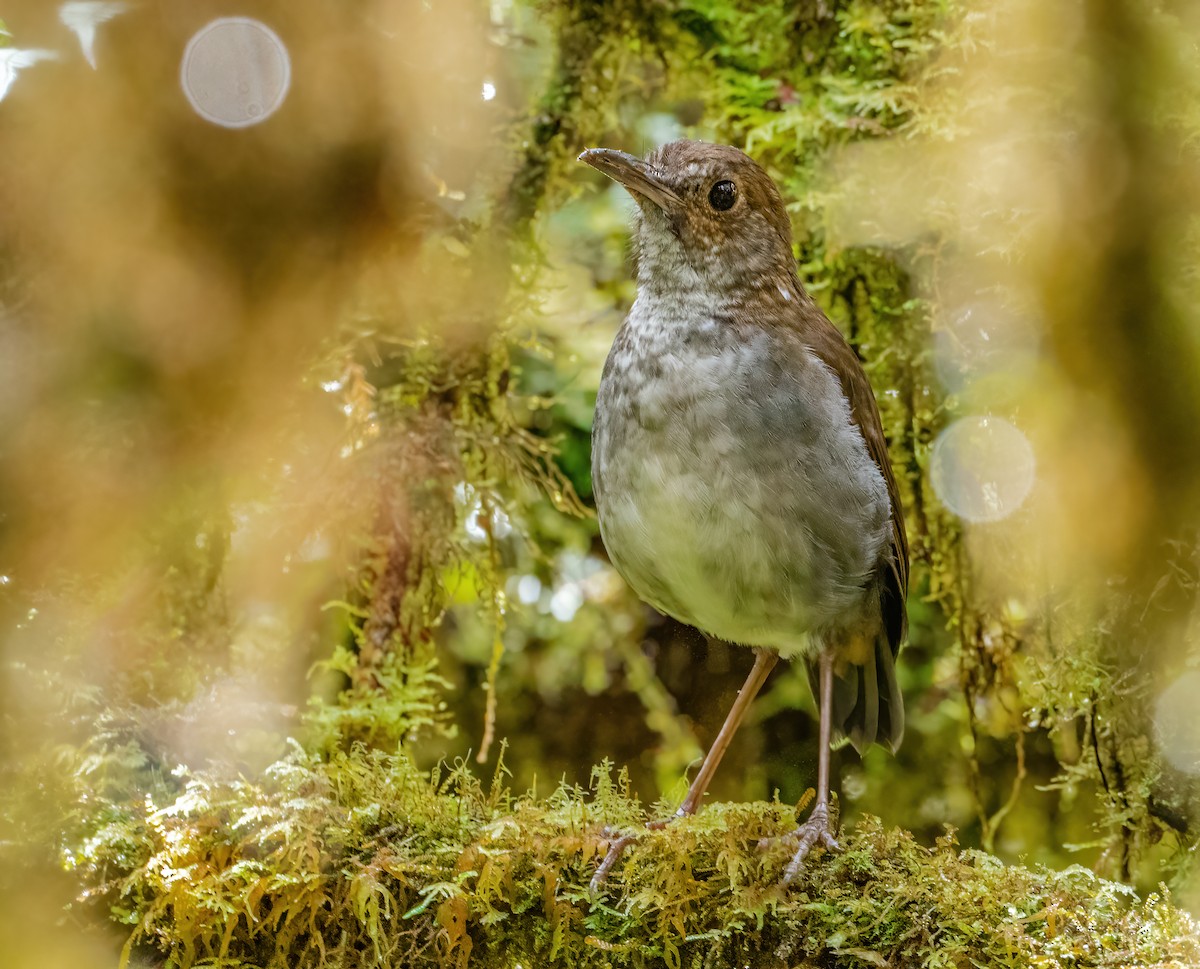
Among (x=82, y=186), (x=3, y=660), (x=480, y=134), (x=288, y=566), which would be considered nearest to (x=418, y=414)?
(x=288, y=566)

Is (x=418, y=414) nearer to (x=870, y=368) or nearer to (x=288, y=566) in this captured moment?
(x=288, y=566)

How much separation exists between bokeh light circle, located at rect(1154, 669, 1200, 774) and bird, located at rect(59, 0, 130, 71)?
3701mm

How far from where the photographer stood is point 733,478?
2.51 meters

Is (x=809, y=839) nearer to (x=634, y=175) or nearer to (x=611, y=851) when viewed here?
(x=611, y=851)

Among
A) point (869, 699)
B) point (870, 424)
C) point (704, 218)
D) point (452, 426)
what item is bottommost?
point (869, 699)

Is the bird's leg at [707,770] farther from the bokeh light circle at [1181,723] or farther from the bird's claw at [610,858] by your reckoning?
the bokeh light circle at [1181,723]

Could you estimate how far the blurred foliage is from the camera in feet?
7.54

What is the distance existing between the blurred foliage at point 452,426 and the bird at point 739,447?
0.56 meters

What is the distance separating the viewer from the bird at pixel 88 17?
3.02 metres

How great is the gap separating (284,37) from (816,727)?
11.1 feet

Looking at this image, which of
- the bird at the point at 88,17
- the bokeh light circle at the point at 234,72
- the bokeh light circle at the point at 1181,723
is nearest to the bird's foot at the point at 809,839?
the bokeh light circle at the point at 1181,723

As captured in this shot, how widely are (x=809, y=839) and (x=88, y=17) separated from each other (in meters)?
3.04

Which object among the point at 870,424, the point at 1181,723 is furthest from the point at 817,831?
the point at 1181,723

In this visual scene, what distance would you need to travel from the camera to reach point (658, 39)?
12.9ft
